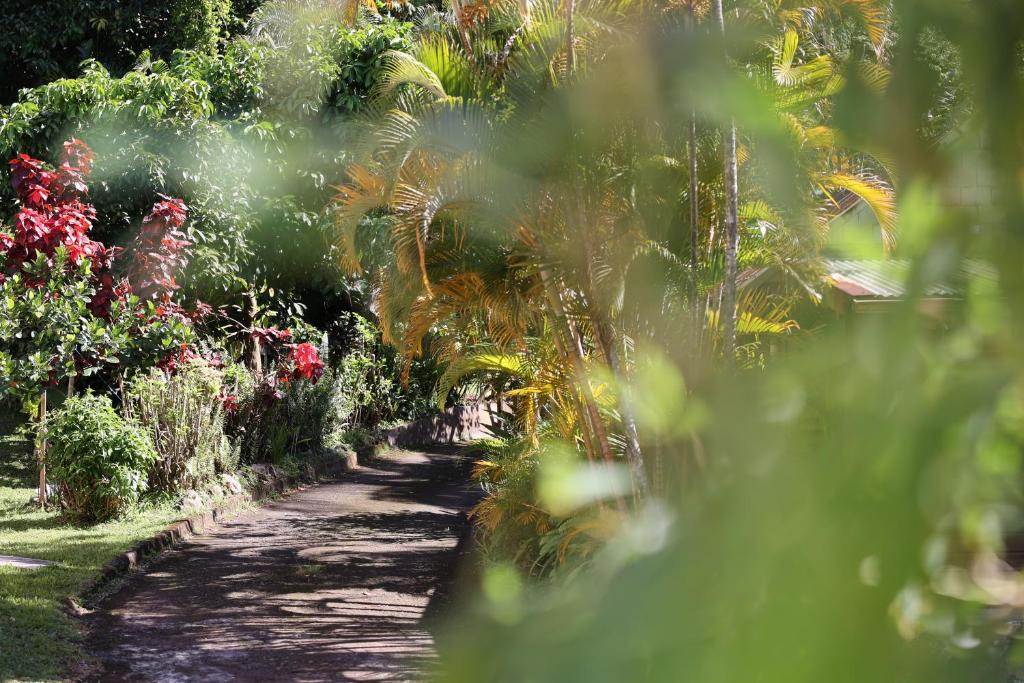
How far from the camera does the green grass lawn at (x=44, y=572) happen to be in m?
5.98

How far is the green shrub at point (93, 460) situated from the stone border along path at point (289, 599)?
97 cm

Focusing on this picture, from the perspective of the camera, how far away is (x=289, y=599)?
315 inches

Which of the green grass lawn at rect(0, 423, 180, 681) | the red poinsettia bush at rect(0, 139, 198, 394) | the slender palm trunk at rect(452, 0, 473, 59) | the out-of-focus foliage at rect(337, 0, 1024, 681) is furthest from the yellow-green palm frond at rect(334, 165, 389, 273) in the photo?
the out-of-focus foliage at rect(337, 0, 1024, 681)

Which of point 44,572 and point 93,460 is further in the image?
point 93,460

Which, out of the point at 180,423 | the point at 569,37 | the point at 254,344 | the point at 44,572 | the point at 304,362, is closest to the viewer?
the point at 569,37

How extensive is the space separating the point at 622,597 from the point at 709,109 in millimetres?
185

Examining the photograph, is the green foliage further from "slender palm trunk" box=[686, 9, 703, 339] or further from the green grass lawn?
"slender palm trunk" box=[686, 9, 703, 339]

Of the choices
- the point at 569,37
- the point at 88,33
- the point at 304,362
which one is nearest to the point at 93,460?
the point at 304,362

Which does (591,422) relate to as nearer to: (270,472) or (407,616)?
(407,616)

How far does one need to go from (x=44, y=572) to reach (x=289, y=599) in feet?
6.05

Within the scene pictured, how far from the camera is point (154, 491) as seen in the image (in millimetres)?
10812

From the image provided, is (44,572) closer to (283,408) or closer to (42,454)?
(42,454)

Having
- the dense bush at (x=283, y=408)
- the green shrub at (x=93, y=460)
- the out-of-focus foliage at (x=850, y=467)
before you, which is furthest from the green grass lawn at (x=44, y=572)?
the out-of-focus foliage at (x=850, y=467)

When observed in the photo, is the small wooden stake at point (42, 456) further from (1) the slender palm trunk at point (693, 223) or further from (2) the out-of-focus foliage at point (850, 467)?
(2) the out-of-focus foliage at point (850, 467)
